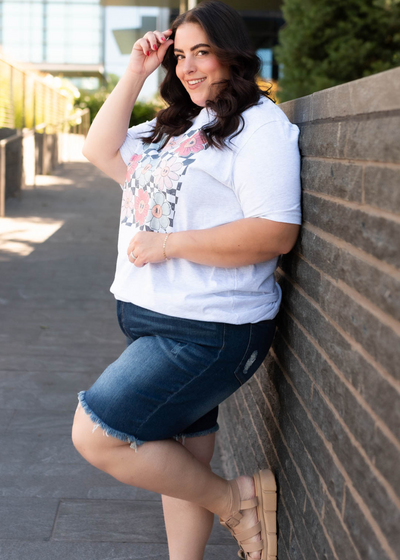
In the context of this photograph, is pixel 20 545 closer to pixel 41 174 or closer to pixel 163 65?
pixel 163 65

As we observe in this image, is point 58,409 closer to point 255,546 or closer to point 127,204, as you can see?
point 255,546

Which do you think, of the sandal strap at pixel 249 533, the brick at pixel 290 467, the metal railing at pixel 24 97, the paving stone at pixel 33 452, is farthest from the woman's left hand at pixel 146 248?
the metal railing at pixel 24 97

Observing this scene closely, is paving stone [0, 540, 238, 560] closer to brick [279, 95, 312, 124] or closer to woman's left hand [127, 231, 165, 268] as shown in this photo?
woman's left hand [127, 231, 165, 268]

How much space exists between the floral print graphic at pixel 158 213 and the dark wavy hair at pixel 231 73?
219 millimetres

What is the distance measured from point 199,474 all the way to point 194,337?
1.40 feet

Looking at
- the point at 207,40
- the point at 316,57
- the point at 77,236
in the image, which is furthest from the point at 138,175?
the point at 316,57

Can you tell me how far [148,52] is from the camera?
2.37 meters

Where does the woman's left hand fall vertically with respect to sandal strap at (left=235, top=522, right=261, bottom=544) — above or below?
above

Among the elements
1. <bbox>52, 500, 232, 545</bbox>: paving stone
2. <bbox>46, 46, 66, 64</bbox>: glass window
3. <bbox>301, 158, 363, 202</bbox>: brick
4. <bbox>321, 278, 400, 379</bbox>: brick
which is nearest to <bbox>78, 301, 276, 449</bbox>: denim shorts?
<bbox>321, 278, 400, 379</bbox>: brick

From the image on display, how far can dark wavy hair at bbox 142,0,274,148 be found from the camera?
1.90 m

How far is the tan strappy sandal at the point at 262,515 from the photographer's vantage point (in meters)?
2.18

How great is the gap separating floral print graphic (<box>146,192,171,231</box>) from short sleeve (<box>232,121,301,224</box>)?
0.74ft

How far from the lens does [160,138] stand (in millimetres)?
2199

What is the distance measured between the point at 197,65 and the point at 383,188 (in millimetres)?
1003
